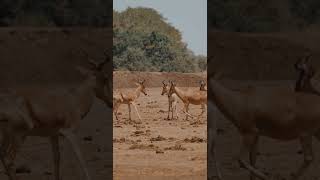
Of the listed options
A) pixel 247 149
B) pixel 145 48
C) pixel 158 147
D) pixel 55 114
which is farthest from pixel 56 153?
pixel 145 48

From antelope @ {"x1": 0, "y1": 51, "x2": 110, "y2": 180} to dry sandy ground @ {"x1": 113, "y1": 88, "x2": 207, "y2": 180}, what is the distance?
11.0 feet

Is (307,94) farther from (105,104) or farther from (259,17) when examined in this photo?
(105,104)

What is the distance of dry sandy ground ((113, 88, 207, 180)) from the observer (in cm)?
1111

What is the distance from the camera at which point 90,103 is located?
7.02 meters

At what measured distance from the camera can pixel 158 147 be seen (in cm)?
1509

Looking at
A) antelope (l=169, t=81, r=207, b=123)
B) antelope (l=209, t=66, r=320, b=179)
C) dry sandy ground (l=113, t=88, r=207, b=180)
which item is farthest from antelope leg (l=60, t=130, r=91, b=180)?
antelope (l=169, t=81, r=207, b=123)

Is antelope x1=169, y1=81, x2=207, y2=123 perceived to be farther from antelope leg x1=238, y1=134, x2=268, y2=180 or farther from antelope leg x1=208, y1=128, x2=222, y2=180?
antelope leg x1=238, y1=134, x2=268, y2=180

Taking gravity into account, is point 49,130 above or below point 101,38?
below

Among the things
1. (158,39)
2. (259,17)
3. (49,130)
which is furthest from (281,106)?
(158,39)

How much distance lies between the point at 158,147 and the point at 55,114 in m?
8.41

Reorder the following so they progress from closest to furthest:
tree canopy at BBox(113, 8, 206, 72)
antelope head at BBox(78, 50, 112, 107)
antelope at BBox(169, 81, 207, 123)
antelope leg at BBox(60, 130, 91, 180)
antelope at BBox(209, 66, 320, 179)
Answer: antelope leg at BBox(60, 130, 91, 180) → antelope at BBox(209, 66, 320, 179) → antelope head at BBox(78, 50, 112, 107) → antelope at BBox(169, 81, 207, 123) → tree canopy at BBox(113, 8, 206, 72)

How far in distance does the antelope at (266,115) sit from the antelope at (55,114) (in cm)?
122

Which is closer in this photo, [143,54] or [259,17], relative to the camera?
[259,17]

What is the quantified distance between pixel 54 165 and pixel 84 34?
1.48m
